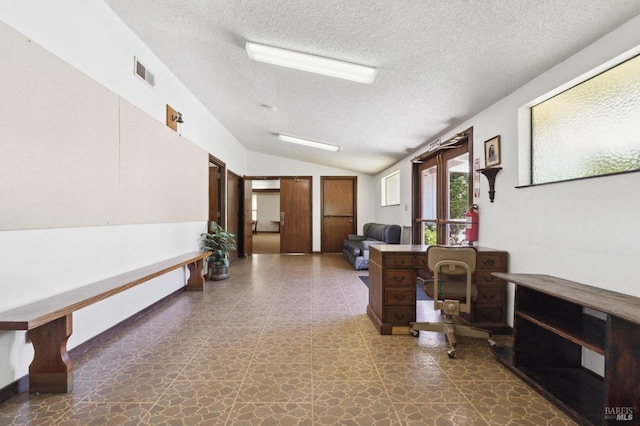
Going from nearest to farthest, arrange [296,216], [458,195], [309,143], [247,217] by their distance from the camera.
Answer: [458,195]
[309,143]
[247,217]
[296,216]

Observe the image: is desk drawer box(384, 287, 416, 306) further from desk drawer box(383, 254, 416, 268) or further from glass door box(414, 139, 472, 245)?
glass door box(414, 139, 472, 245)

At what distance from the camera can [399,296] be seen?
8.70 feet

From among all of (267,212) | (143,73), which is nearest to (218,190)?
(143,73)

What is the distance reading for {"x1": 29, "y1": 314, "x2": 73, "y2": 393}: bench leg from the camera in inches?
68.4

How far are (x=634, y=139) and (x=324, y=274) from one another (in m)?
4.35

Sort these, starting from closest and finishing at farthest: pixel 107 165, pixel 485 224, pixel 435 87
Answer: pixel 107 165 → pixel 435 87 → pixel 485 224

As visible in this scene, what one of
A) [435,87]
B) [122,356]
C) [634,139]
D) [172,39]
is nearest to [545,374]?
[634,139]

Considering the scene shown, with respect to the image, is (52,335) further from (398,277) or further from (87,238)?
(398,277)

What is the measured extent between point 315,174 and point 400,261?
224 inches

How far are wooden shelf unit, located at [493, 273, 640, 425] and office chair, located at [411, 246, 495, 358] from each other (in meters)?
0.26

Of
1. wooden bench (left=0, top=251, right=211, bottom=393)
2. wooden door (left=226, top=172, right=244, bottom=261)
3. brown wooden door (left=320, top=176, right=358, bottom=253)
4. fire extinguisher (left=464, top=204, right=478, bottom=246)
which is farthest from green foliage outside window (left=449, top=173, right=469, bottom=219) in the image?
wooden door (left=226, top=172, right=244, bottom=261)

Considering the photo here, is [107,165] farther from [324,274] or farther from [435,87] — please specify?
[324,274]

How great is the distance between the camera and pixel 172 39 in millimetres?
2777

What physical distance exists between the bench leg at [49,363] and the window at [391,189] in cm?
555
